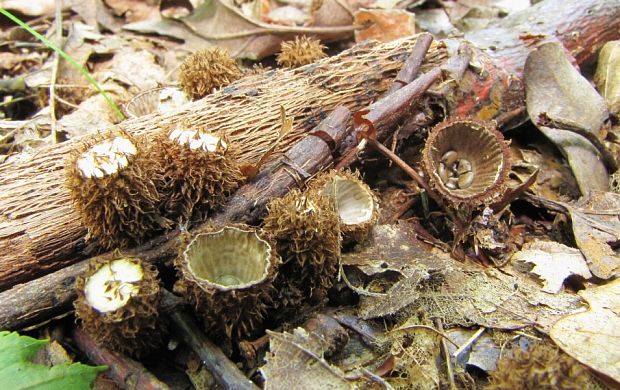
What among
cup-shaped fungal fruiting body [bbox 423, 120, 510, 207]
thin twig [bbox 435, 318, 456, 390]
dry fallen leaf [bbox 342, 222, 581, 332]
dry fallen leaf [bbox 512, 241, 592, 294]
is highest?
cup-shaped fungal fruiting body [bbox 423, 120, 510, 207]

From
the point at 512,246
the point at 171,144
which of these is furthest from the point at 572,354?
the point at 171,144

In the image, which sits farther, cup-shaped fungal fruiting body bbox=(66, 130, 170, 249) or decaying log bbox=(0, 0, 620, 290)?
decaying log bbox=(0, 0, 620, 290)

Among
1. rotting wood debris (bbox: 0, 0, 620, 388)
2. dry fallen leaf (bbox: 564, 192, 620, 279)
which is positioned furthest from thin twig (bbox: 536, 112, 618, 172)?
dry fallen leaf (bbox: 564, 192, 620, 279)

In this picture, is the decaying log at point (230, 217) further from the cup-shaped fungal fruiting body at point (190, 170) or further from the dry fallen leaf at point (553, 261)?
the dry fallen leaf at point (553, 261)

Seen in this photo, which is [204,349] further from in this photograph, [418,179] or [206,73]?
[206,73]

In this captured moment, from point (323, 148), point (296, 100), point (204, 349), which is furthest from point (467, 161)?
point (204, 349)

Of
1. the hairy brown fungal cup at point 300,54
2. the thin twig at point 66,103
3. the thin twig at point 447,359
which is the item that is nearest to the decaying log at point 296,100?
the hairy brown fungal cup at point 300,54

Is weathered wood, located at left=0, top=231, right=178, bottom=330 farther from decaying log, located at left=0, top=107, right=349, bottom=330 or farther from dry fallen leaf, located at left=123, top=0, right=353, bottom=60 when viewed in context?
dry fallen leaf, located at left=123, top=0, right=353, bottom=60
